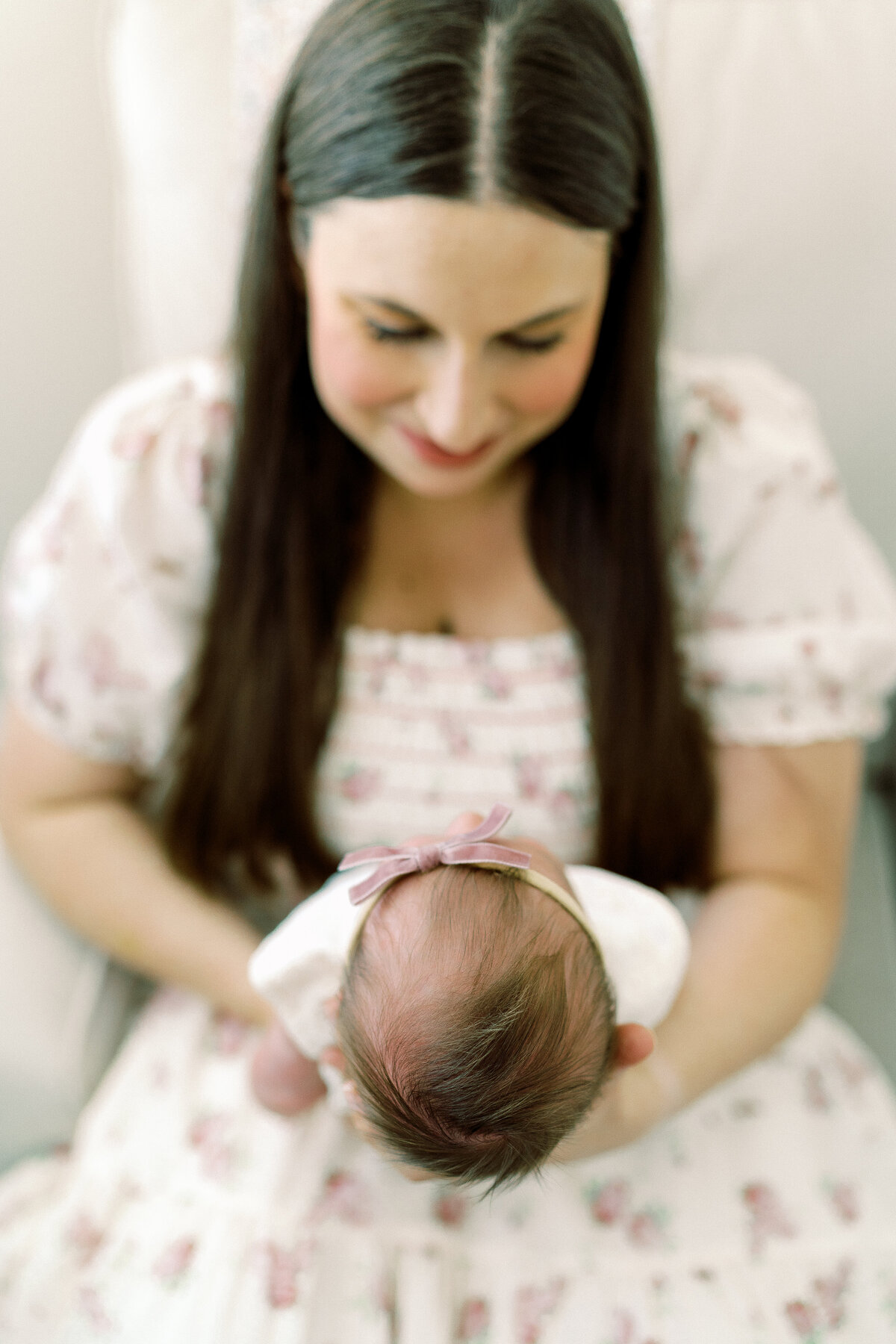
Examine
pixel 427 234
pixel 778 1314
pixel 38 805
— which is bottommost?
pixel 778 1314

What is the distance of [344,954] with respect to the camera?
635mm

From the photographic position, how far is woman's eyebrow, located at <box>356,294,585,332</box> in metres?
0.63

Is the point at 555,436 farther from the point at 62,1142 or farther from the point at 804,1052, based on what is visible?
the point at 62,1142

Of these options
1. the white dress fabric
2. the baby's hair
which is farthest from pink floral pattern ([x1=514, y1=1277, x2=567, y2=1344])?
the baby's hair

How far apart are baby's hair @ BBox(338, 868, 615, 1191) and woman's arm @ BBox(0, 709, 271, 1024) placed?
35cm

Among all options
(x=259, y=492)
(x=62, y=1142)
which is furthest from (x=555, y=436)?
(x=62, y=1142)

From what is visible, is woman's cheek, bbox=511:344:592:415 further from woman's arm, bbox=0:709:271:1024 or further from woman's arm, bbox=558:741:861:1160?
woman's arm, bbox=0:709:271:1024

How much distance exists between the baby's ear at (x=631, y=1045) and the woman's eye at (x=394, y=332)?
0.46m

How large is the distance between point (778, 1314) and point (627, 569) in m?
0.57

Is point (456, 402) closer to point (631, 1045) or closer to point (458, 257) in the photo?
A: point (458, 257)

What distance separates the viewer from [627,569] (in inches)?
34.1

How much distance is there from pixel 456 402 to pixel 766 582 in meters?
0.36

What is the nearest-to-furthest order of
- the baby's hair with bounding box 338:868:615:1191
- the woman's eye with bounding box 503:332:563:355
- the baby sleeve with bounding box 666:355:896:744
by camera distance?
the baby's hair with bounding box 338:868:615:1191 < the woman's eye with bounding box 503:332:563:355 < the baby sleeve with bounding box 666:355:896:744

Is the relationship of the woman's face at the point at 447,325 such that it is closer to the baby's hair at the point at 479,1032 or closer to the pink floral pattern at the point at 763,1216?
the baby's hair at the point at 479,1032
